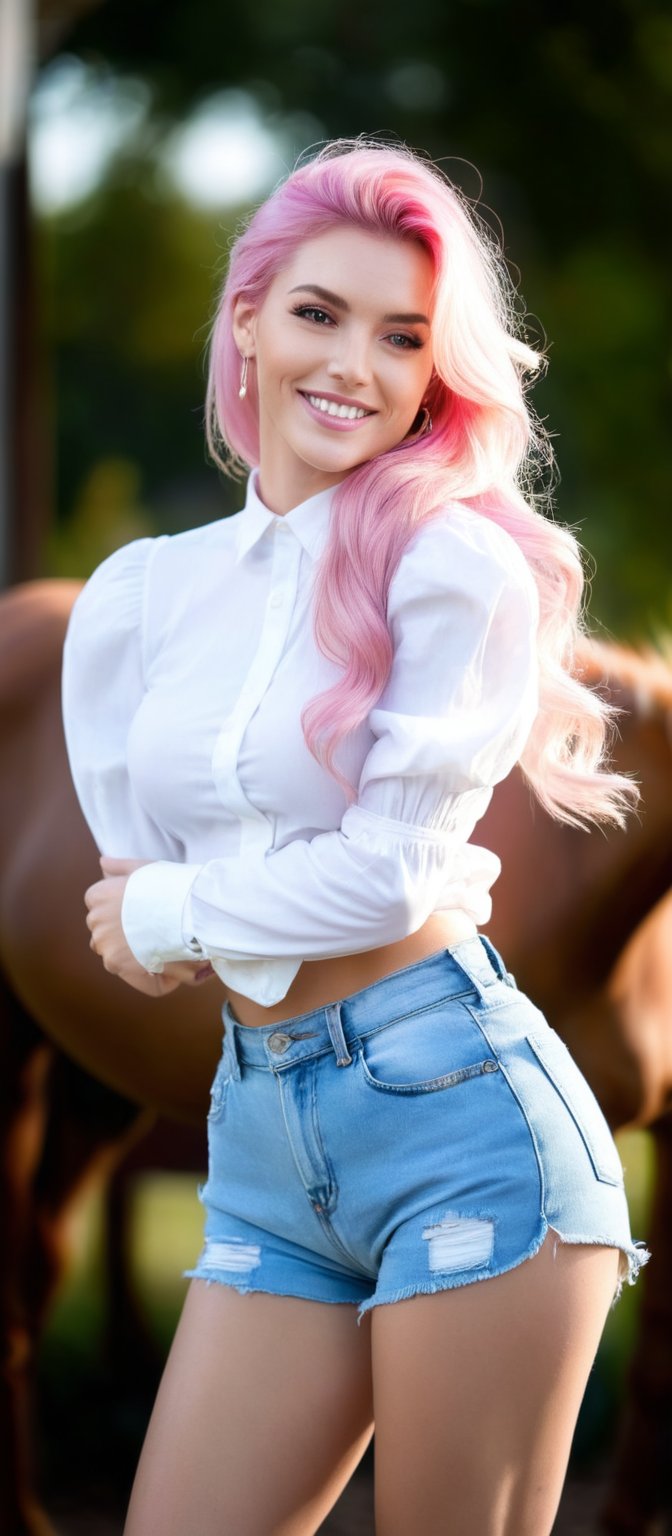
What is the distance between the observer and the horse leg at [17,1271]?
2564 millimetres

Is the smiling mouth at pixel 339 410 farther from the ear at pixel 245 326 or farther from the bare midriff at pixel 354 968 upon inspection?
the bare midriff at pixel 354 968

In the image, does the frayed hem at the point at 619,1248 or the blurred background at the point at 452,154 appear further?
the blurred background at the point at 452,154

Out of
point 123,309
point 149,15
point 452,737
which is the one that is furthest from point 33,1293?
point 123,309

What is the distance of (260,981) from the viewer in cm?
140

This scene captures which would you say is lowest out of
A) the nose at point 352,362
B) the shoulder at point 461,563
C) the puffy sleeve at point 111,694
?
the puffy sleeve at point 111,694

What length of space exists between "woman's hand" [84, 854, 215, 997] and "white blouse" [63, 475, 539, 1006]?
33 millimetres

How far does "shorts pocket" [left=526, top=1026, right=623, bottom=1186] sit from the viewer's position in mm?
1374

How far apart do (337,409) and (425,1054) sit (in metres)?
0.57

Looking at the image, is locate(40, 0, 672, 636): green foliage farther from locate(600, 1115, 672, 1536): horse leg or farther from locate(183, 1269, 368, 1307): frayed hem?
locate(183, 1269, 368, 1307): frayed hem

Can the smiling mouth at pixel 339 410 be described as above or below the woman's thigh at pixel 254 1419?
above

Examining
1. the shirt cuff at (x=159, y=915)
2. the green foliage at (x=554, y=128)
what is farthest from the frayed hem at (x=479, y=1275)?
the green foliage at (x=554, y=128)

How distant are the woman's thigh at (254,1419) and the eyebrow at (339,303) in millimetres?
888

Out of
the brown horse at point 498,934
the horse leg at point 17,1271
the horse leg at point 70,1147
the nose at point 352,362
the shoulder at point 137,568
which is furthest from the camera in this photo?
the horse leg at point 70,1147

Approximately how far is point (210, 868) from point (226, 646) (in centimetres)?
21
